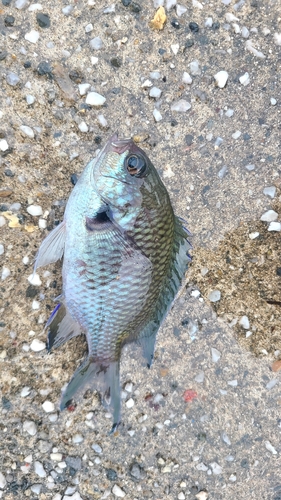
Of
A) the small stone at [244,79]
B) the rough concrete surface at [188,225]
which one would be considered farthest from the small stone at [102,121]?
the small stone at [244,79]

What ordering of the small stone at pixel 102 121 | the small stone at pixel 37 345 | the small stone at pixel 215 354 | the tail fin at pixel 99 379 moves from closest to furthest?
the tail fin at pixel 99 379 → the small stone at pixel 37 345 → the small stone at pixel 102 121 → the small stone at pixel 215 354

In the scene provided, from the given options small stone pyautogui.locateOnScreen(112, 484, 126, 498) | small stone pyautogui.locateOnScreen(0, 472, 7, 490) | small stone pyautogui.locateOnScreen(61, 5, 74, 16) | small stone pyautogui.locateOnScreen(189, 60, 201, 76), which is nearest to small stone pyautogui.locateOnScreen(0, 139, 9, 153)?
small stone pyautogui.locateOnScreen(61, 5, 74, 16)

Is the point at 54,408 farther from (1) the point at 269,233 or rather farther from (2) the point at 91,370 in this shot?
(1) the point at 269,233

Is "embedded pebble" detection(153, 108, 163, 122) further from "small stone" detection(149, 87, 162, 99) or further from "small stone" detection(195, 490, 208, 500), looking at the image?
"small stone" detection(195, 490, 208, 500)

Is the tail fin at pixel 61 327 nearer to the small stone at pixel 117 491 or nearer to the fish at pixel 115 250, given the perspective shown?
the fish at pixel 115 250

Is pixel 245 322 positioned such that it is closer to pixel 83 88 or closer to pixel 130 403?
pixel 130 403

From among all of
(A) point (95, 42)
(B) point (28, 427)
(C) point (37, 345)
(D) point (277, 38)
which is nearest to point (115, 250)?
(C) point (37, 345)

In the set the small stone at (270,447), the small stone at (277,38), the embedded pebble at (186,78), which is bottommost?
the small stone at (270,447)
